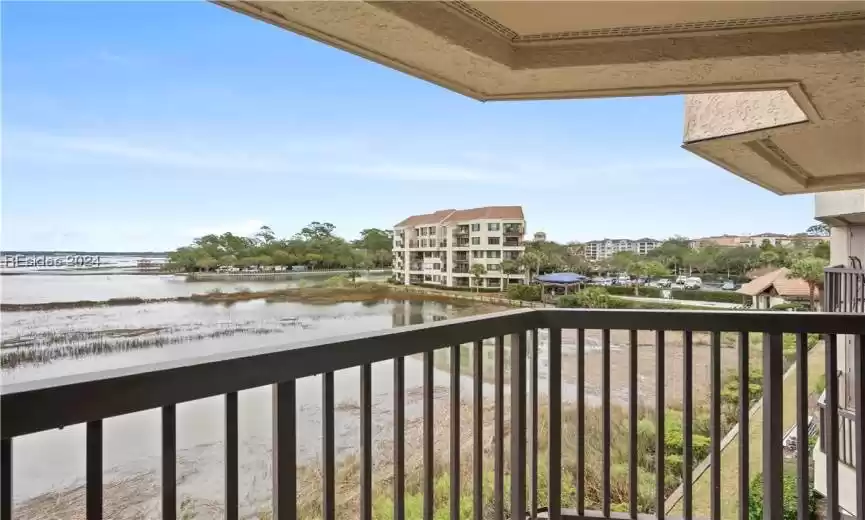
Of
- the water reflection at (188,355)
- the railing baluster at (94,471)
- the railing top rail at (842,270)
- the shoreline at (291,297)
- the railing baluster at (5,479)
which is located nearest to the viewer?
the railing baluster at (5,479)

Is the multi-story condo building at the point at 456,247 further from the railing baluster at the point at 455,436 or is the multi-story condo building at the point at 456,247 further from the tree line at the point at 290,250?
the railing baluster at the point at 455,436

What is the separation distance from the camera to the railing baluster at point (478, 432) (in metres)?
1.84

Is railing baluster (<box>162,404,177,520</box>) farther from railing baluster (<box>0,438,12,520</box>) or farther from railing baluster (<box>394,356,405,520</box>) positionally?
railing baluster (<box>394,356,405,520</box>)

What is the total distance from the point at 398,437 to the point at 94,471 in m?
0.82

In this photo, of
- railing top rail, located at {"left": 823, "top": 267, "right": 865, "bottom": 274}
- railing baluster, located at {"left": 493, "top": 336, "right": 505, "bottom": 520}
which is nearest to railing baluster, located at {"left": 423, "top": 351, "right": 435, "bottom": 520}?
railing baluster, located at {"left": 493, "top": 336, "right": 505, "bottom": 520}

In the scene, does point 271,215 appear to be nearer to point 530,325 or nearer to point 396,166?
point 396,166

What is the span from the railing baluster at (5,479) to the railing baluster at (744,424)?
7.37 ft

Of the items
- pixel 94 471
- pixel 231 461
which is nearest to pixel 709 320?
pixel 231 461

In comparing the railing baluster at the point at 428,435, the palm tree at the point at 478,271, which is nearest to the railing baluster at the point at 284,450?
the railing baluster at the point at 428,435

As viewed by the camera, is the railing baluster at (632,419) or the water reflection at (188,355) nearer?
the water reflection at (188,355)

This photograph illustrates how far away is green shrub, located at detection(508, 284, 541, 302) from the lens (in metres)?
2.56

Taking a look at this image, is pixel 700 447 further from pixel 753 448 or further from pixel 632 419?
pixel 632 419

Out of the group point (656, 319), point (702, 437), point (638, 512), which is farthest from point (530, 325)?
point (702, 437)

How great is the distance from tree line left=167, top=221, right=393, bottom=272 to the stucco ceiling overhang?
45.7 inches
